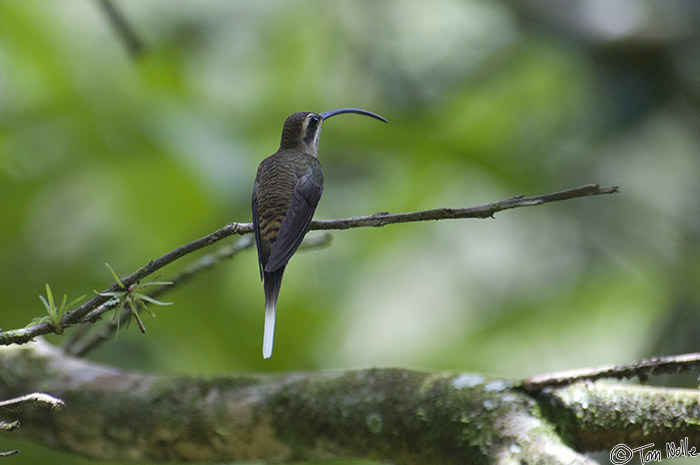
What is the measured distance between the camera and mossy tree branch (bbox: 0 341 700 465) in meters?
2.01

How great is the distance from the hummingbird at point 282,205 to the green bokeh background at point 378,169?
2081mm

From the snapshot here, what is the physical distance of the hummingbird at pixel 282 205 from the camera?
1.59m

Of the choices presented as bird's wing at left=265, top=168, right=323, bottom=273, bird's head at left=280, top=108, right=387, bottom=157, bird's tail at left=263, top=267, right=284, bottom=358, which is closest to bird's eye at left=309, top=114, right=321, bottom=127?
bird's head at left=280, top=108, right=387, bottom=157

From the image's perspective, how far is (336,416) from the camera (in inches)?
86.5

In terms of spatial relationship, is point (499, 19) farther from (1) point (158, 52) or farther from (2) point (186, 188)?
(2) point (186, 188)

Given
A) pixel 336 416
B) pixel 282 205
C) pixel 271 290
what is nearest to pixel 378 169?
pixel 336 416

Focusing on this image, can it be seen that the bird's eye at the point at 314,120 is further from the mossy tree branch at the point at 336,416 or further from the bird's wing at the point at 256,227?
the mossy tree branch at the point at 336,416

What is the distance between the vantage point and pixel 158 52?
17.4 feet

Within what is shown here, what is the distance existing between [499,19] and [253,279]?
3005 millimetres

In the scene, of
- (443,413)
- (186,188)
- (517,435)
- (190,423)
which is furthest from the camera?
(186,188)


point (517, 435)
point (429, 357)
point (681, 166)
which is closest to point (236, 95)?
point (429, 357)

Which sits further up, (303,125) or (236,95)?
(236,95)

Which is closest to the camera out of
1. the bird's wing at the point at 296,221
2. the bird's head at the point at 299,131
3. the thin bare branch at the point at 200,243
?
the thin bare branch at the point at 200,243

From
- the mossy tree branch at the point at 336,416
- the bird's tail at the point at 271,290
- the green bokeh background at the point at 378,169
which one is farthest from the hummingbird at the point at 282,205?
the green bokeh background at the point at 378,169
